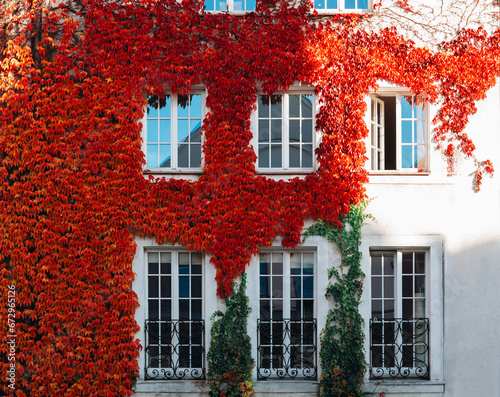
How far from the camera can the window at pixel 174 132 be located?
9656mm

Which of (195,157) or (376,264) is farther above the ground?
(195,157)

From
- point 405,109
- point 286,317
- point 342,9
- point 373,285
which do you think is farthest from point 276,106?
point 286,317

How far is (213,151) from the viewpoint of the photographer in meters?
9.34

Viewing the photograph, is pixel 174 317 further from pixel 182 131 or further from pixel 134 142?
pixel 182 131

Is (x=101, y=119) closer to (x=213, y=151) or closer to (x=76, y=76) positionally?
(x=76, y=76)

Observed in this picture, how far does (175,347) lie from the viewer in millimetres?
9352

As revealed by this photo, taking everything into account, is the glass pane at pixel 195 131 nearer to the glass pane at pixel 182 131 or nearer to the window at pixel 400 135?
the glass pane at pixel 182 131

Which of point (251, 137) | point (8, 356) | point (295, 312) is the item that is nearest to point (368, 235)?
point (295, 312)

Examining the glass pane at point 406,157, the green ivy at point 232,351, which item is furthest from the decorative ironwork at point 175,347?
the glass pane at point 406,157

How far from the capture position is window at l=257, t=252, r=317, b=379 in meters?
9.35

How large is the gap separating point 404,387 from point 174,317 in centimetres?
417

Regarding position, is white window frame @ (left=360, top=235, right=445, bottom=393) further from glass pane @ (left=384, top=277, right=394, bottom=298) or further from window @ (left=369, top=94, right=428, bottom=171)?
window @ (left=369, top=94, right=428, bottom=171)

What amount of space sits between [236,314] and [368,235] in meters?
2.69

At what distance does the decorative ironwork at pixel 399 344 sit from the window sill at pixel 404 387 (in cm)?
19
